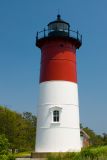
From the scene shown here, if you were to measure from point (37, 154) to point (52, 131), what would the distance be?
1.94 m

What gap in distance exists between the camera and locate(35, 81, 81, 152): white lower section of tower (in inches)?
987

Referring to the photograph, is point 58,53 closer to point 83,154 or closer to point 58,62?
point 58,62

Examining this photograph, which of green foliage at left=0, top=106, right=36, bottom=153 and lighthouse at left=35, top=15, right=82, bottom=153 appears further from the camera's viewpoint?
green foliage at left=0, top=106, right=36, bottom=153

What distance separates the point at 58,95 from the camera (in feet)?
84.3

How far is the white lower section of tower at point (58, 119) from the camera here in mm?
25078

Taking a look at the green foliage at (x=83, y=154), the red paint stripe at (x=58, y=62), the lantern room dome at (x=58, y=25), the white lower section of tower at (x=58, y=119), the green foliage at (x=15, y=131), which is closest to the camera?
the green foliage at (x=83, y=154)

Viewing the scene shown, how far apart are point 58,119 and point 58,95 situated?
67.6 inches

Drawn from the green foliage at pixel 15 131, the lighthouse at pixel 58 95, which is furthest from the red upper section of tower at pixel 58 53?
the green foliage at pixel 15 131

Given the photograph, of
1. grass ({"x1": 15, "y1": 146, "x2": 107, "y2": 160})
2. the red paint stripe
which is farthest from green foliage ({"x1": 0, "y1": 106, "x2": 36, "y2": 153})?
grass ({"x1": 15, "y1": 146, "x2": 107, "y2": 160})

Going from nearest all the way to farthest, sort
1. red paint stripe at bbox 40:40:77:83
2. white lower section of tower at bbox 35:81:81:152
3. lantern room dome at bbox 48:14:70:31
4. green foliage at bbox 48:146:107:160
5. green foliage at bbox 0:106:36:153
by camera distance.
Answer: green foliage at bbox 48:146:107:160
white lower section of tower at bbox 35:81:81:152
red paint stripe at bbox 40:40:77:83
lantern room dome at bbox 48:14:70:31
green foliage at bbox 0:106:36:153

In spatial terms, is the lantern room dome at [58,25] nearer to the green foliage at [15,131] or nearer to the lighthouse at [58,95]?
the lighthouse at [58,95]

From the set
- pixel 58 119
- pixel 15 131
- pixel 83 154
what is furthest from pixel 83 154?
pixel 15 131

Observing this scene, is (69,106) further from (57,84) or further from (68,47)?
(68,47)

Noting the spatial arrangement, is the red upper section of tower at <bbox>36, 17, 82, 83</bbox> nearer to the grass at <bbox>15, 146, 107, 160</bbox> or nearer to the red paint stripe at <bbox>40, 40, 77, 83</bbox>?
the red paint stripe at <bbox>40, 40, 77, 83</bbox>
